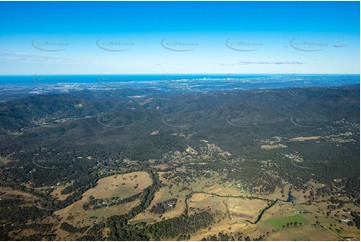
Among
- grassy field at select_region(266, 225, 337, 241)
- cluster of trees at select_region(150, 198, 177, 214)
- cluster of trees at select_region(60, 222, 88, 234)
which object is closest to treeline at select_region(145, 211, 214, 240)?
cluster of trees at select_region(150, 198, 177, 214)

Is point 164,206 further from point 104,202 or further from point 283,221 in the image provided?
point 283,221

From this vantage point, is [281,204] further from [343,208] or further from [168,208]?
[168,208]

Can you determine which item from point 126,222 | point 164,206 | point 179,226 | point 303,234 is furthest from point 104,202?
point 303,234

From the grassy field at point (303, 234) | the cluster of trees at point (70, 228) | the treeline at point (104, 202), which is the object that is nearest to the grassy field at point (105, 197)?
the cluster of trees at point (70, 228)

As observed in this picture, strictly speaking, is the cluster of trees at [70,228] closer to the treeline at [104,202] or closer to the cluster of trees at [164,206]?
the treeline at [104,202]

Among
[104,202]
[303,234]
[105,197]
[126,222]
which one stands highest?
[126,222]

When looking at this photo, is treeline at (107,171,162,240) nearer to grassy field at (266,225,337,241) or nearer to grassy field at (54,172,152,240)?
grassy field at (54,172,152,240)

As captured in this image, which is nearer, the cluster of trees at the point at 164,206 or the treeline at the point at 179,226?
the treeline at the point at 179,226

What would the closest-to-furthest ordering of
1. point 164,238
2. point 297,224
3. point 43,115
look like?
1. point 164,238
2. point 297,224
3. point 43,115

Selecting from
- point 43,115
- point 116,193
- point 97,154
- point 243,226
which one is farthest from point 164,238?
point 43,115

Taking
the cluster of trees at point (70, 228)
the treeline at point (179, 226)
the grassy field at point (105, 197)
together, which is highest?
the cluster of trees at point (70, 228)

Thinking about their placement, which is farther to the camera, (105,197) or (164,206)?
(105,197)
